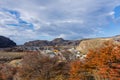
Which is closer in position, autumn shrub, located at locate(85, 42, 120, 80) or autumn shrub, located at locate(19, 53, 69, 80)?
autumn shrub, located at locate(85, 42, 120, 80)

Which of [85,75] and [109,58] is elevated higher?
[109,58]

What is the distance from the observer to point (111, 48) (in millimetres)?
37875

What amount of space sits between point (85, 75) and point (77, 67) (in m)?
1.93

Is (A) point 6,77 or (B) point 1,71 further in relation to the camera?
(B) point 1,71

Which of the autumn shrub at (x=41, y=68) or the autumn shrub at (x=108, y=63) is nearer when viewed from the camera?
the autumn shrub at (x=108, y=63)

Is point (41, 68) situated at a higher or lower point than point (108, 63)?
lower

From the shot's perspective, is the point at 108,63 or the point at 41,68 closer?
the point at 108,63

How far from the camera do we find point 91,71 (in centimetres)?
4106

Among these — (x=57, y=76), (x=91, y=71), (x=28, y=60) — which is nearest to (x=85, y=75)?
(x=91, y=71)

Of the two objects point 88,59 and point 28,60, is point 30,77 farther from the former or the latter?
point 88,59

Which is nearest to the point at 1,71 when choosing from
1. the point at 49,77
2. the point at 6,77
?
the point at 6,77

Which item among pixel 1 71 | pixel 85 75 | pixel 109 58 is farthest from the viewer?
pixel 1 71

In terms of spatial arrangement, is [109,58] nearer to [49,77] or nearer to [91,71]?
[91,71]

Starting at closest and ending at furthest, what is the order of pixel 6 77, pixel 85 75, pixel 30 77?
pixel 85 75 → pixel 30 77 → pixel 6 77
